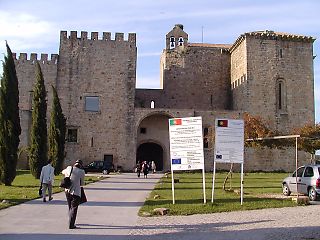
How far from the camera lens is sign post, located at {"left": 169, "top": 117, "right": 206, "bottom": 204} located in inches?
508

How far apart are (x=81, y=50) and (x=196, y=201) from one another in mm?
26233

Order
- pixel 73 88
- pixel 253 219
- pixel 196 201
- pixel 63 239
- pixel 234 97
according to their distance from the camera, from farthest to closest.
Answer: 1. pixel 234 97
2. pixel 73 88
3. pixel 196 201
4. pixel 253 219
5. pixel 63 239

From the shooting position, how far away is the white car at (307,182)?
14.1 meters

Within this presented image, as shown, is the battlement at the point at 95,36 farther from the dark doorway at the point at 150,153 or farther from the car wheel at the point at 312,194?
the car wheel at the point at 312,194

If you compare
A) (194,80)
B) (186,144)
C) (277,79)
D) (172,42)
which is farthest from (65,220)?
(172,42)

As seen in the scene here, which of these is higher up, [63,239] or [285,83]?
[285,83]

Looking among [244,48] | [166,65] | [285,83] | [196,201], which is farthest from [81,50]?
[196,201]

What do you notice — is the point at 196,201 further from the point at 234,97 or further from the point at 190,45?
the point at 190,45

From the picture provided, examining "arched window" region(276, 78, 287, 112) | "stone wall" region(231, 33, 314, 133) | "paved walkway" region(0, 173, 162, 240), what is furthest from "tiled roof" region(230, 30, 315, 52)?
"paved walkway" region(0, 173, 162, 240)

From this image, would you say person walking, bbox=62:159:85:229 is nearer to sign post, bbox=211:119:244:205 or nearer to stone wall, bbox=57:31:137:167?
sign post, bbox=211:119:244:205

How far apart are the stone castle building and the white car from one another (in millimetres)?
20157

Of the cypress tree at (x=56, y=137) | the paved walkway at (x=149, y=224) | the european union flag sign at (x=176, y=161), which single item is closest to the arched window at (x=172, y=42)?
the cypress tree at (x=56, y=137)

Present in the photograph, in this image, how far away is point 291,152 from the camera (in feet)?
121

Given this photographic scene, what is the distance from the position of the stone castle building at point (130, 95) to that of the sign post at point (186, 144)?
22807mm
